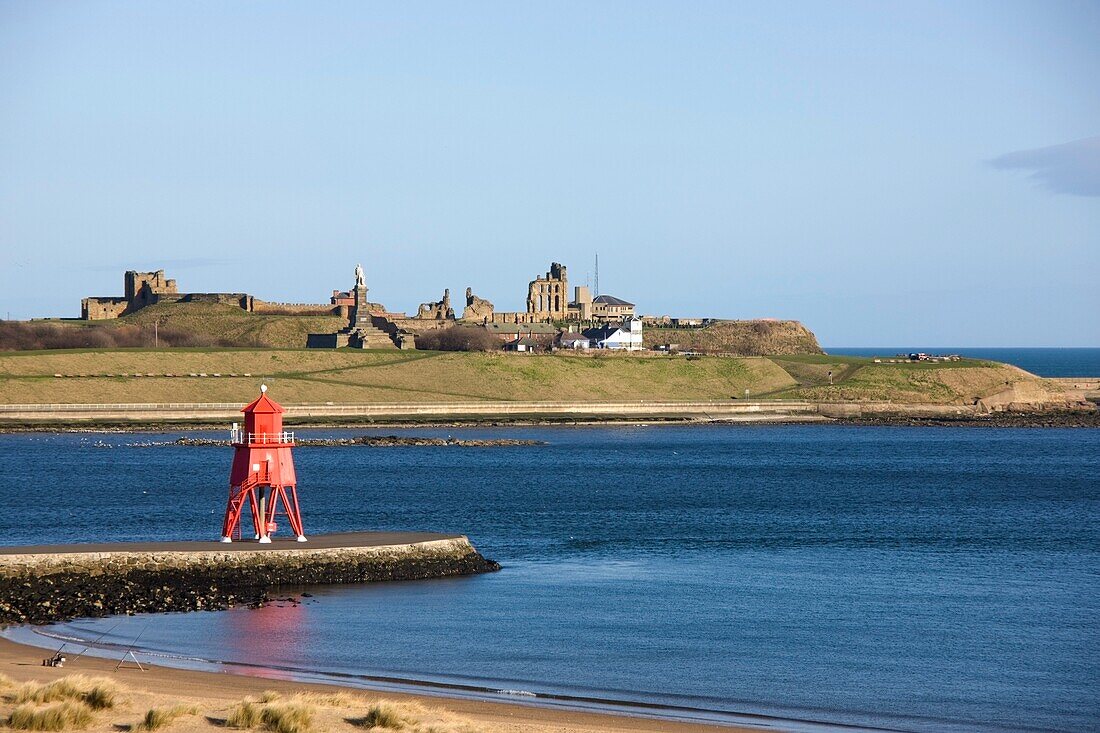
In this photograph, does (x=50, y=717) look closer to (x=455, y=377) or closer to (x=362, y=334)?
(x=455, y=377)

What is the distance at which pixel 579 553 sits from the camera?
39.0 metres

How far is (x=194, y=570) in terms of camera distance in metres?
31.0

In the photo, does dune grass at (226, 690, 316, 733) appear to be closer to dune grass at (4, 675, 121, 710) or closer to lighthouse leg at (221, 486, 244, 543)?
dune grass at (4, 675, 121, 710)

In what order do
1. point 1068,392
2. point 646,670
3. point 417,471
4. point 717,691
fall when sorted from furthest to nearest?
point 1068,392
point 417,471
point 646,670
point 717,691

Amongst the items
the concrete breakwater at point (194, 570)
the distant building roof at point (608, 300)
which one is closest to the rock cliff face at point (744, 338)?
the distant building roof at point (608, 300)

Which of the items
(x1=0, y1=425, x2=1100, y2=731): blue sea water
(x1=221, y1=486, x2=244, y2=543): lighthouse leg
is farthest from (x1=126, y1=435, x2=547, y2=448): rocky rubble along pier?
(x1=221, y1=486, x2=244, y2=543): lighthouse leg

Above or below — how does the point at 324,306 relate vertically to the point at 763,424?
above

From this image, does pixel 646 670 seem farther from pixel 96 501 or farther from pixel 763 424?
pixel 763 424

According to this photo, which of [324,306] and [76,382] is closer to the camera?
[76,382]

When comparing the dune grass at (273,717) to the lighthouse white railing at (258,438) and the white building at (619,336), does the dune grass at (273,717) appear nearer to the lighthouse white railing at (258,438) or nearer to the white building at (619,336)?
the lighthouse white railing at (258,438)

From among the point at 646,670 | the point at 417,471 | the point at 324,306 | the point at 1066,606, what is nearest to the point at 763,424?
the point at 417,471

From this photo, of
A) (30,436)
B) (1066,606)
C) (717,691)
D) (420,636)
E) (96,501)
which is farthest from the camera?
(30,436)

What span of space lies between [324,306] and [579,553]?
398 feet

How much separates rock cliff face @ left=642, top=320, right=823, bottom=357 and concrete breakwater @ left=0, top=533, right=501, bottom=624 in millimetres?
126200
